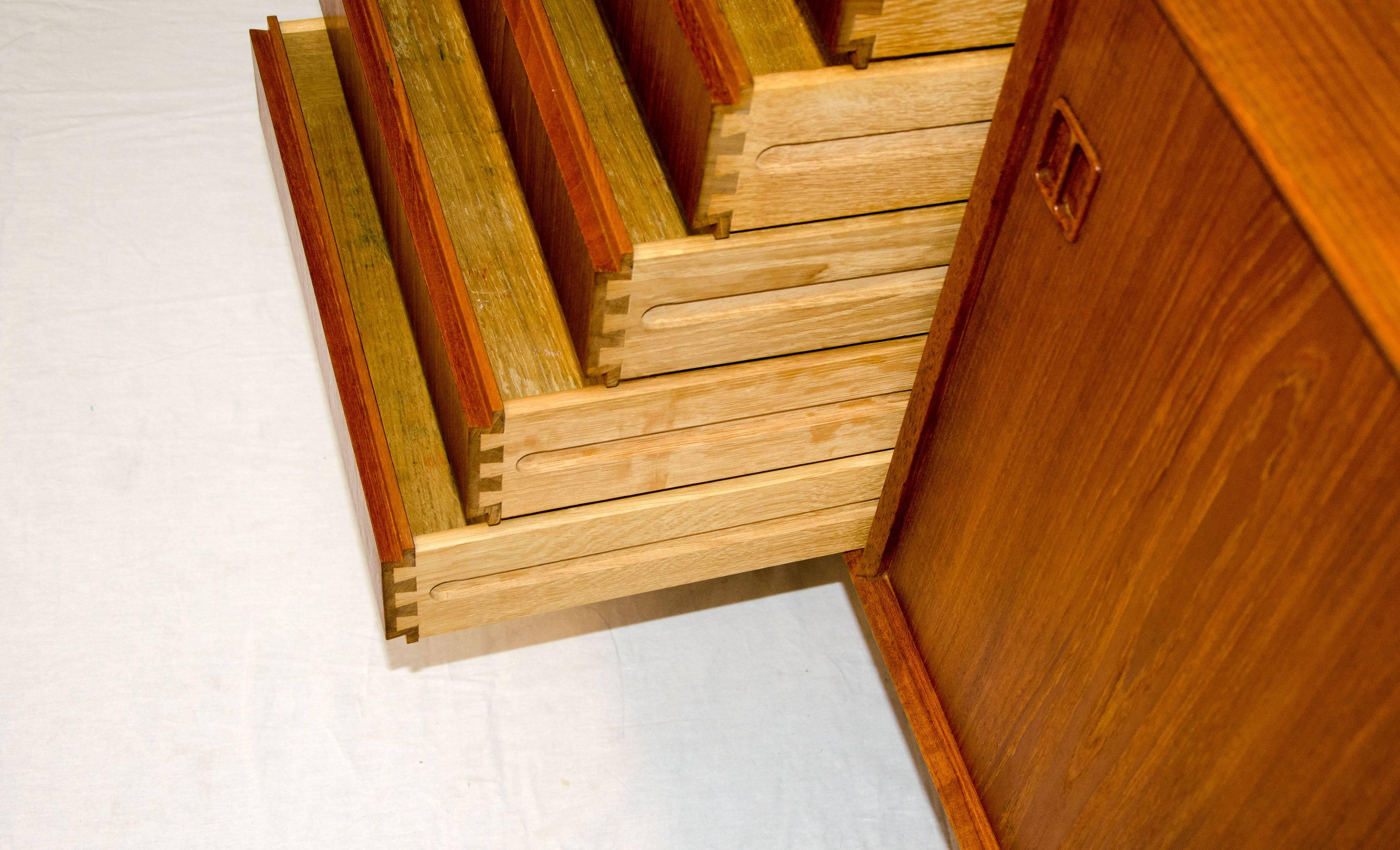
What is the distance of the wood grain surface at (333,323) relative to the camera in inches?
36.7

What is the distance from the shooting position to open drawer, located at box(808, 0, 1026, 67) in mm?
750

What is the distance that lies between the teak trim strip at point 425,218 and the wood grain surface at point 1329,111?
0.44 m

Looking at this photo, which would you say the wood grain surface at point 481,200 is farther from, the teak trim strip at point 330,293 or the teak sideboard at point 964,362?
the teak trim strip at point 330,293

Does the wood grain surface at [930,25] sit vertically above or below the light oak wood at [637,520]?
above

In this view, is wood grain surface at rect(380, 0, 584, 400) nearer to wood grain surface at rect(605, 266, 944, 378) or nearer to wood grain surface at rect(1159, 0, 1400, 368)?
wood grain surface at rect(605, 266, 944, 378)

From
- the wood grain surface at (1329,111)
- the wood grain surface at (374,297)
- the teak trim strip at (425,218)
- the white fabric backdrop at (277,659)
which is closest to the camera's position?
the wood grain surface at (1329,111)

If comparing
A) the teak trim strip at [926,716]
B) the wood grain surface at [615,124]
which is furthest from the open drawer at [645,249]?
the teak trim strip at [926,716]

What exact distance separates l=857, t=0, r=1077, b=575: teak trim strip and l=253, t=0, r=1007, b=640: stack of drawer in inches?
0.7

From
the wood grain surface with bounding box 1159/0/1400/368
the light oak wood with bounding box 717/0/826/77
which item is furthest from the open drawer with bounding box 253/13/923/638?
the wood grain surface with bounding box 1159/0/1400/368

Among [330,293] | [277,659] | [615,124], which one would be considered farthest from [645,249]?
[277,659]

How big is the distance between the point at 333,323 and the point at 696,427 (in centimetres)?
29

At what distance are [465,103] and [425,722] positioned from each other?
543 millimetres

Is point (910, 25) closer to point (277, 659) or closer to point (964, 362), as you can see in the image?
point (964, 362)

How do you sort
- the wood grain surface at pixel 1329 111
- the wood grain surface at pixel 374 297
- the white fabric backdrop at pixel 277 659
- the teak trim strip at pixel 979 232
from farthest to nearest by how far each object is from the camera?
the white fabric backdrop at pixel 277 659 < the wood grain surface at pixel 374 297 < the teak trim strip at pixel 979 232 < the wood grain surface at pixel 1329 111
